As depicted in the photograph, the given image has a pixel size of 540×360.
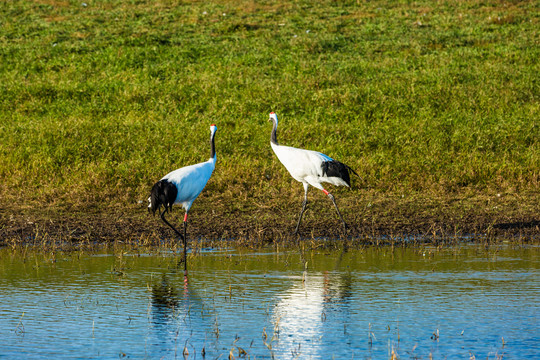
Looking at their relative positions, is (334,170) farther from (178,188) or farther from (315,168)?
(178,188)

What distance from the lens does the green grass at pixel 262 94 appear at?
12.8 metres

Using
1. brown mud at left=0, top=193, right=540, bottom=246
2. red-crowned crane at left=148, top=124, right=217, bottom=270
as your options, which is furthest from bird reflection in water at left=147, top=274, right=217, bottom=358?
brown mud at left=0, top=193, right=540, bottom=246

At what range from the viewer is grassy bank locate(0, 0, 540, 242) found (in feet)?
40.9

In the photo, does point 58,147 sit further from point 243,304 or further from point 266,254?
point 243,304

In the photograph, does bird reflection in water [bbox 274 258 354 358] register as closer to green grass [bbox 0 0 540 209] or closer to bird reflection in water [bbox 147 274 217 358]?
bird reflection in water [bbox 147 274 217 358]

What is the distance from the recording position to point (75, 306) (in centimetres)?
679

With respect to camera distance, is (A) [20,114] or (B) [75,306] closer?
(B) [75,306]

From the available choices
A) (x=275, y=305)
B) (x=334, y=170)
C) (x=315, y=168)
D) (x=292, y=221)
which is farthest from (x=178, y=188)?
(x=275, y=305)

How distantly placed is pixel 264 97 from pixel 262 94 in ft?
0.69

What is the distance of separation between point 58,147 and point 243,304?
792 cm

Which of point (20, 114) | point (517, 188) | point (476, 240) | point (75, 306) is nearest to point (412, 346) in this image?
point (75, 306)

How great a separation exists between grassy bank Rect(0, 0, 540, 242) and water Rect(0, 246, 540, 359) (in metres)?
2.94

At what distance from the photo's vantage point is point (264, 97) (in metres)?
17.2

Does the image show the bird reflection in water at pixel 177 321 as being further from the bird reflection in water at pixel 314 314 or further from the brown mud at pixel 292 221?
the brown mud at pixel 292 221
